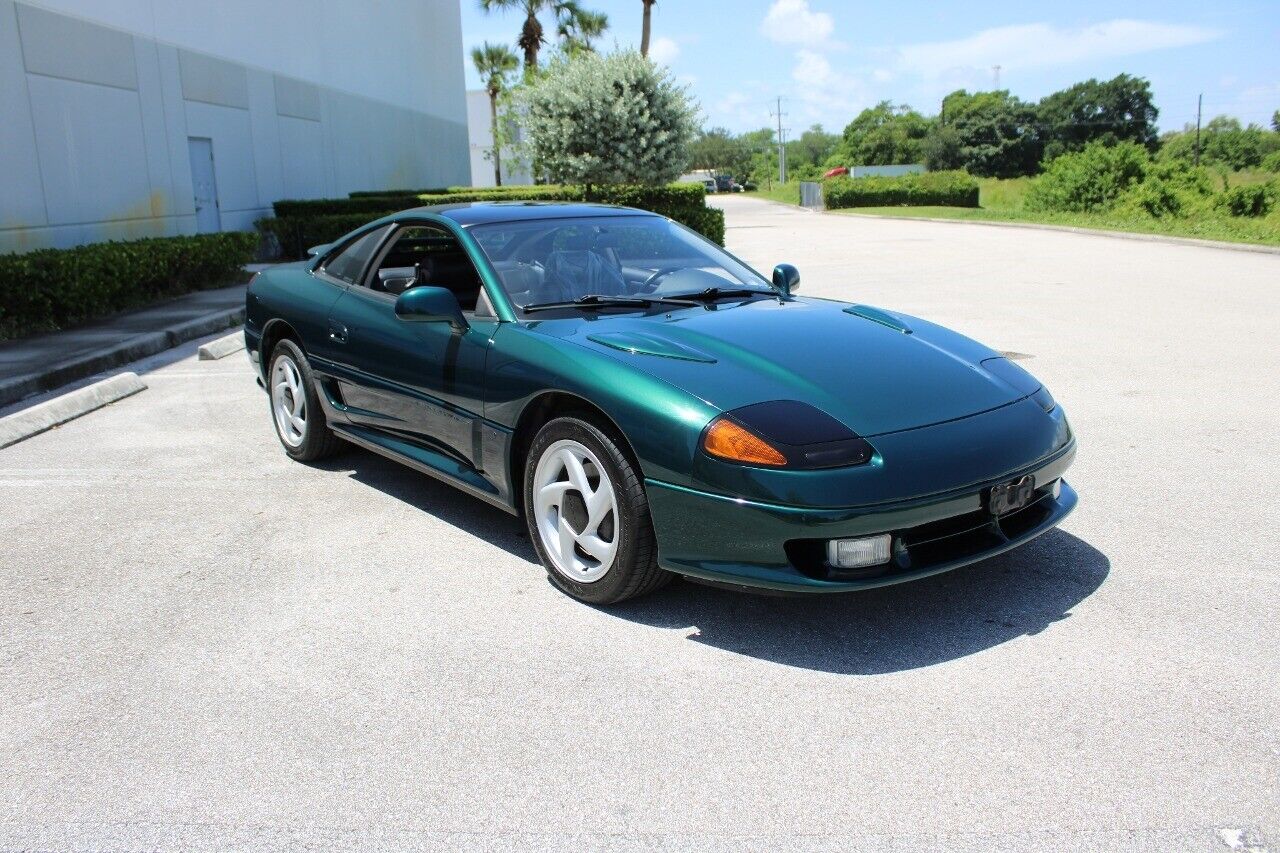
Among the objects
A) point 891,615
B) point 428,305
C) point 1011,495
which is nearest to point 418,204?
point 428,305

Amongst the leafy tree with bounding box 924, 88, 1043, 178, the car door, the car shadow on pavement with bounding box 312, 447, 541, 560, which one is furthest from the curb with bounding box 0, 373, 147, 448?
the leafy tree with bounding box 924, 88, 1043, 178

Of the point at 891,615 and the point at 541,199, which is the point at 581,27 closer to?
the point at 541,199

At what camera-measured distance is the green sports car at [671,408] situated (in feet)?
11.1

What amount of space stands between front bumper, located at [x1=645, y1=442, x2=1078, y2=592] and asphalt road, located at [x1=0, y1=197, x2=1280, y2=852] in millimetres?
287

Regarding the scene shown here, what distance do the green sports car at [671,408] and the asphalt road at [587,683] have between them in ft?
1.04

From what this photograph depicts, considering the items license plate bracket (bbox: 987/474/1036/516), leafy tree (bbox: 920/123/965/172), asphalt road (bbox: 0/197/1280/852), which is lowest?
asphalt road (bbox: 0/197/1280/852)

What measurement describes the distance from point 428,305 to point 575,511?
1.12m

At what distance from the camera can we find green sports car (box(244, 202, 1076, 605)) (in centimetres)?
340

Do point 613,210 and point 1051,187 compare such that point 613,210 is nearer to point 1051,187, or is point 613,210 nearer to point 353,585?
point 353,585

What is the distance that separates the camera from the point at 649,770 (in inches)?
111

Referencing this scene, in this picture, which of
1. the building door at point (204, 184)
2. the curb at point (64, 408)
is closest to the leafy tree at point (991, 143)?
the building door at point (204, 184)

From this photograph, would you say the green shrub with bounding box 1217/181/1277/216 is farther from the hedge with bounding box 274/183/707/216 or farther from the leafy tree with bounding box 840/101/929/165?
the leafy tree with bounding box 840/101/929/165

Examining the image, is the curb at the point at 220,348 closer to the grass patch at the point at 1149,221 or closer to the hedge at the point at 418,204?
the hedge at the point at 418,204

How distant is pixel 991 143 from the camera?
96562 mm
